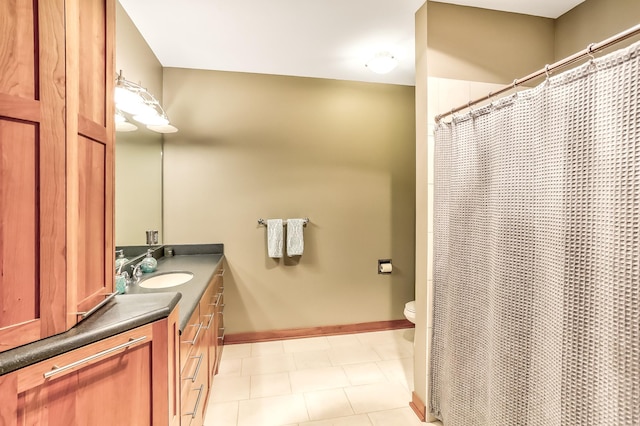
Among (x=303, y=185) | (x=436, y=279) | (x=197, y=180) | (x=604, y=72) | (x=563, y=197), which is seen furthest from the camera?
(x=303, y=185)

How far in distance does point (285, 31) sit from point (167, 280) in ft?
6.41

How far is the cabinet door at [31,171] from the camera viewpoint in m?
0.69

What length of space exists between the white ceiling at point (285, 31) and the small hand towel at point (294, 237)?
1.44m

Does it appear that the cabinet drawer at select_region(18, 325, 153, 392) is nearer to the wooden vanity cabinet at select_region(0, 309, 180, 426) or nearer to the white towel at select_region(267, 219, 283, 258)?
the wooden vanity cabinet at select_region(0, 309, 180, 426)

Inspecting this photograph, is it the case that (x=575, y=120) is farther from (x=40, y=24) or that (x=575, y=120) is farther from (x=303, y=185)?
(x=303, y=185)

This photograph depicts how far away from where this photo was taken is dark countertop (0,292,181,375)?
676 mm

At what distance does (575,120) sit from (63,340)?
5.52ft

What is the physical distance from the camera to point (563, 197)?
3.36 ft

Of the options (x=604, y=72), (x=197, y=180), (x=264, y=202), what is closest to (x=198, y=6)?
(x=197, y=180)

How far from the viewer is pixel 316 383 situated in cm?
217

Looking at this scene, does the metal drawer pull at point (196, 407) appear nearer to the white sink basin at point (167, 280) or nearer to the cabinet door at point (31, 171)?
the white sink basin at point (167, 280)

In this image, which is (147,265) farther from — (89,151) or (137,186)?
(89,151)

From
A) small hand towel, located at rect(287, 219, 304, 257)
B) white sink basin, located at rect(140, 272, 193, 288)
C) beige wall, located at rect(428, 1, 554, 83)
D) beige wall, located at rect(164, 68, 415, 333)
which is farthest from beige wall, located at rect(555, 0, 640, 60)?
white sink basin, located at rect(140, 272, 193, 288)

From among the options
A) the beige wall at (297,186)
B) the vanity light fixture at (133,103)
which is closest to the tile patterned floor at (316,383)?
the beige wall at (297,186)
